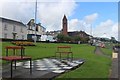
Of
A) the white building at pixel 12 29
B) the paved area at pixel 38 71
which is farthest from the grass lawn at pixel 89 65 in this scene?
the white building at pixel 12 29

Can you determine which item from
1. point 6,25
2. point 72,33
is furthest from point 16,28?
point 72,33

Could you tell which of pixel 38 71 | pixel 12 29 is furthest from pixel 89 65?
pixel 12 29

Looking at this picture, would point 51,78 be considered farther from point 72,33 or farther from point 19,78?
point 72,33

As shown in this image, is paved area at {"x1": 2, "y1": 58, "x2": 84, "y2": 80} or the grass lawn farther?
the grass lawn

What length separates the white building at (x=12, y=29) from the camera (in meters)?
69.2

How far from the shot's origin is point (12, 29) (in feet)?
243

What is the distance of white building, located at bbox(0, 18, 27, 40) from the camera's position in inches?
2726

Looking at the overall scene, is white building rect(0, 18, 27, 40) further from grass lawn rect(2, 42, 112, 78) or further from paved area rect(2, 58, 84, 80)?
paved area rect(2, 58, 84, 80)

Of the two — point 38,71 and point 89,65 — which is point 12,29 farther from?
point 38,71

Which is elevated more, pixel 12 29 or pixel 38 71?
pixel 12 29

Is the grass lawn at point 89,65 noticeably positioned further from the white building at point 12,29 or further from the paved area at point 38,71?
the white building at point 12,29

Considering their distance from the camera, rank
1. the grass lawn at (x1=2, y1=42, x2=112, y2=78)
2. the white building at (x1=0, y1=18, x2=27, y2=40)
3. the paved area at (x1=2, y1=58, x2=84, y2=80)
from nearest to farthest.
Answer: the paved area at (x1=2, y1=58, x2=84, y2=80) < the grass lawn at (x1=2, y1=42, x2=112, y2=78) < the white building at (x1=0, y1=18, x2=27, y2=40)

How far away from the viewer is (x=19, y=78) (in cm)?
802

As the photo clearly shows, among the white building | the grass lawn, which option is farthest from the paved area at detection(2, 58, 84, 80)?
the white building
